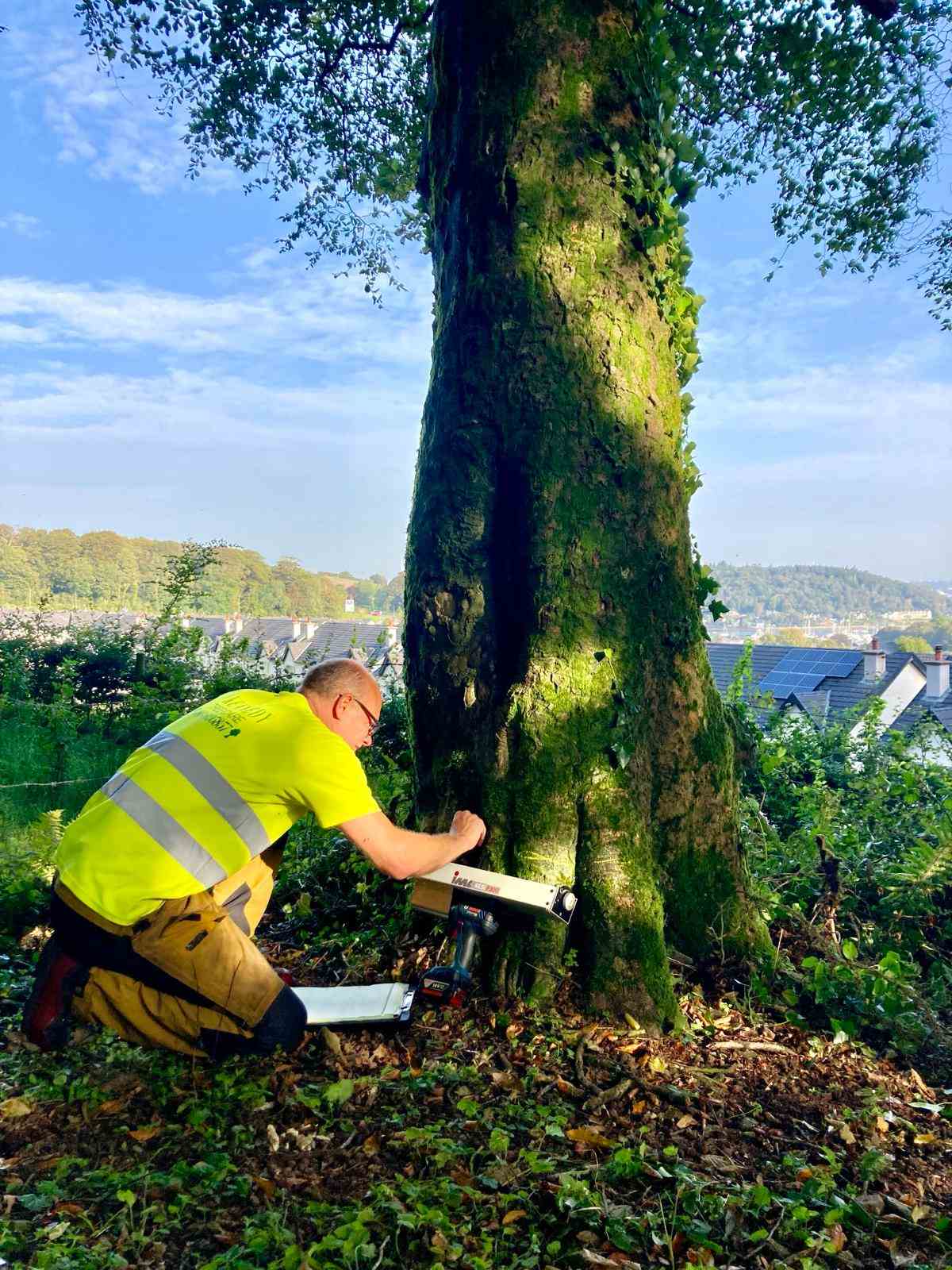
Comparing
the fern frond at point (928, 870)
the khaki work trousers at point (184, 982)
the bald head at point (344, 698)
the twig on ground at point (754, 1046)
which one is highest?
the bald head at point (344, 698)

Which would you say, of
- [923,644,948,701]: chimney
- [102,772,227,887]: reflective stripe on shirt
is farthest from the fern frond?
[923,644,948,701]: chimney

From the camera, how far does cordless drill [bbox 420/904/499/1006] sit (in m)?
3.29

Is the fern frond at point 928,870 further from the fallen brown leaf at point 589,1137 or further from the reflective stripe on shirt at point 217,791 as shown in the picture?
the reflective stripe on shirt at point 217,791

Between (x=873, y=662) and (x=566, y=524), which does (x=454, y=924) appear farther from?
(x=873, y=662)

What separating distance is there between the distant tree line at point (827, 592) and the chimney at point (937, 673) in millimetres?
18577

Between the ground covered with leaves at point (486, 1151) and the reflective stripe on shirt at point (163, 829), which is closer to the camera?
the ground covered with leaves at point (486, 1151)

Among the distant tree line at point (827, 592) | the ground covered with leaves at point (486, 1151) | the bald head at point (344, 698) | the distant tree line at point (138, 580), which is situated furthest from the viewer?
the distant tree line at point (827, 592)

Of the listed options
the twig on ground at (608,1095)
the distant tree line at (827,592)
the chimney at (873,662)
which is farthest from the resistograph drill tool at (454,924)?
the distant tree line at (827,592)

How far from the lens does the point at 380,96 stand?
8281 millimetres

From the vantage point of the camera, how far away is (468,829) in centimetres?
341

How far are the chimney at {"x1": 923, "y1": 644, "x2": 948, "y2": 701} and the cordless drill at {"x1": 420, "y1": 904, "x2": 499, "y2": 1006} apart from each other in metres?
24.1

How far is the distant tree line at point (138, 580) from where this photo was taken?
41.1 feet

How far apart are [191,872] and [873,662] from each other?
796 inches

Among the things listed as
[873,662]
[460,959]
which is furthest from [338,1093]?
[873,662]
